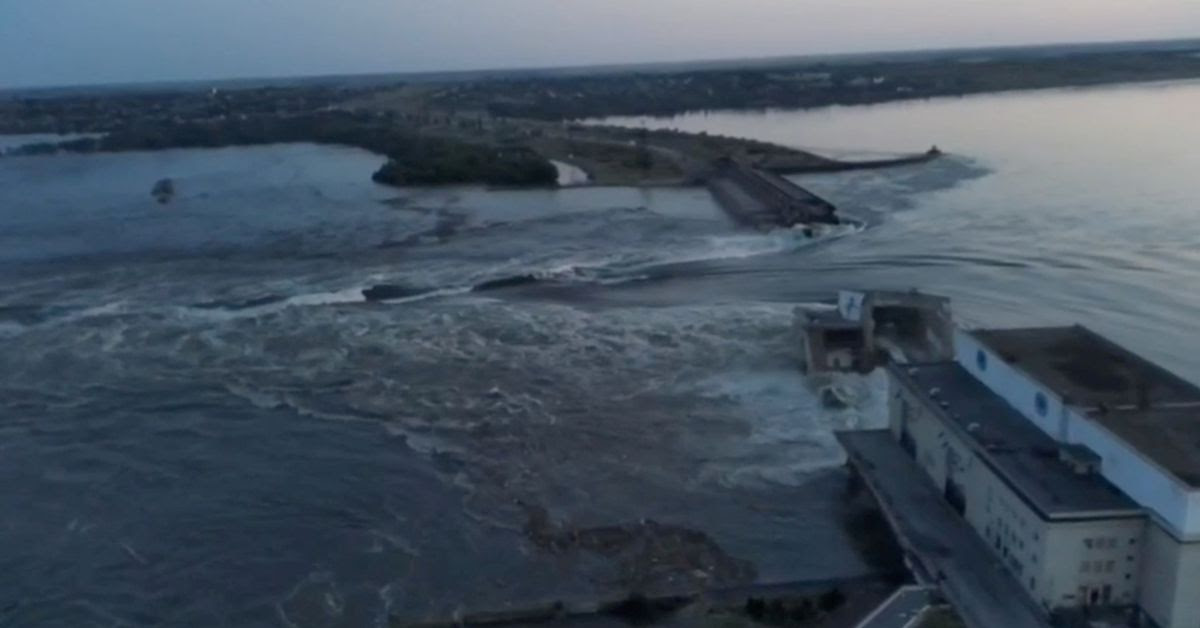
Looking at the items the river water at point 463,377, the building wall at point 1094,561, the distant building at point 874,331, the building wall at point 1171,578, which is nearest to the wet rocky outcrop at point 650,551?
the river water at point 463,377

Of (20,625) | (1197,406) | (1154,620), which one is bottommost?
(20,625)

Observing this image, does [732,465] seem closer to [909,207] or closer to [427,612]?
[427,612]

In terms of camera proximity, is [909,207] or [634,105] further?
[634,105]

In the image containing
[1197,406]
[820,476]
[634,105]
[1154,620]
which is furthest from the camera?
[634,105]

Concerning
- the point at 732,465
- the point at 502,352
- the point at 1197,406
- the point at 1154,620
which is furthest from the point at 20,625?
the point at 1197,406

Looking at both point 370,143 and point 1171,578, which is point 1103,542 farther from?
point 370,143

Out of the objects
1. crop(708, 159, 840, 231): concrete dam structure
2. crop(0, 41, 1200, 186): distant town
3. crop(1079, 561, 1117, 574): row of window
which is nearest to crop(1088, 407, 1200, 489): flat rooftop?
crop(1079, 561, 1117, 574): row of window

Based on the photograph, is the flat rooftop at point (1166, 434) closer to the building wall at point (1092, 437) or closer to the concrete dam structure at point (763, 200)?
the building wall at point (1092, 437)
